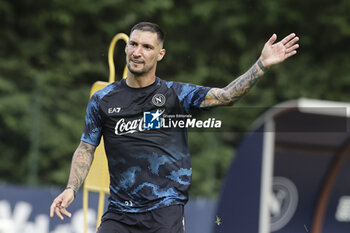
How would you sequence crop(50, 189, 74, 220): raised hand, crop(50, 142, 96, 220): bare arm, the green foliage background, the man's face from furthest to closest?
1. the green foliage background
2. crop(50, 142, 96, 220): bare arm
3. the man's face
4. crop(50, 189, 74, 220): raised hand

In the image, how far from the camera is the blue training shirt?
4.14 meters

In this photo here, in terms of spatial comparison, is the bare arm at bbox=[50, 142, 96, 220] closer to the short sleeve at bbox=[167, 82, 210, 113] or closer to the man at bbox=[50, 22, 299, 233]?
the man at bbox=[50, 22, 299, 233]

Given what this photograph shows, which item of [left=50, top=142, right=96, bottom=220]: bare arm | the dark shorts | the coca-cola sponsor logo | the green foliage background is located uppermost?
the green foliage background

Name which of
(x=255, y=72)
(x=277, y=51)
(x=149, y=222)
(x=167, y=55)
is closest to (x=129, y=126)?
(x=149, y=222)

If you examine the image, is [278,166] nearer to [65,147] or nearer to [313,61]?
[65,147]

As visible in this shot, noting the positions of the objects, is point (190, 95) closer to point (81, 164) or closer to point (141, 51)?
point (141, 51)

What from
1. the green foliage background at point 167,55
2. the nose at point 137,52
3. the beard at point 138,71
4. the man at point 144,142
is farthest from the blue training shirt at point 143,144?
the green foliage background at point 167,55

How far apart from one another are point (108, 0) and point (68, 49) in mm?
1382

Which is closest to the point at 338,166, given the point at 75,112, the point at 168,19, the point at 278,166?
the point at 278,166

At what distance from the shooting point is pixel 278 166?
959 cm

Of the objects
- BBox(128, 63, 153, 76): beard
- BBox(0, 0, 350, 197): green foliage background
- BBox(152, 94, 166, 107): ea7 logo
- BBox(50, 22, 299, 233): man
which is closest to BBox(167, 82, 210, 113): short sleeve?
BBox(50, 22, 299, 233): man

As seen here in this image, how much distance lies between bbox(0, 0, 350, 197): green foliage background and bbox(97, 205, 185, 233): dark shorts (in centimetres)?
730

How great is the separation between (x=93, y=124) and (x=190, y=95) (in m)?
0.63

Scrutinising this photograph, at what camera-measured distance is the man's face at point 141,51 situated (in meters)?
4.15
